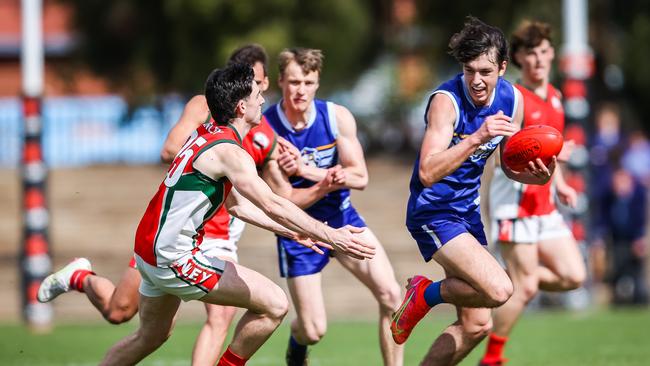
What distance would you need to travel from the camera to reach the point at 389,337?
721cm

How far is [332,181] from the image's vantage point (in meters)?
7.15

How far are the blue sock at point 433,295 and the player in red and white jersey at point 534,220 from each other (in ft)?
5.64

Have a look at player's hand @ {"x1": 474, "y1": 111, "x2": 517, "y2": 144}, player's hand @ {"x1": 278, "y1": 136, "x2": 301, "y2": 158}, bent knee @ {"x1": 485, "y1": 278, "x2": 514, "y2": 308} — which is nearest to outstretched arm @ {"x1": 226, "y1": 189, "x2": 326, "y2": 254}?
player's hand @ {"x1": 278, "y1": 136, "x2": 301, "y2": 158}

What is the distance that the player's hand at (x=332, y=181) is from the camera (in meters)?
7.14

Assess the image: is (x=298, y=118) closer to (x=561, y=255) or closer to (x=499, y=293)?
(x=499, y=293)

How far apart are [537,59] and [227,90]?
10.2 feet

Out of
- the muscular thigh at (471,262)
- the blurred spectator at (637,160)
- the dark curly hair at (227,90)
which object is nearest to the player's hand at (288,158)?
the dark curly hair at (227,90)

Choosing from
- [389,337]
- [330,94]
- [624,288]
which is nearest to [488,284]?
[389,337]

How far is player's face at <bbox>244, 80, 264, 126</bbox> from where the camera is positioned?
19.9 ft

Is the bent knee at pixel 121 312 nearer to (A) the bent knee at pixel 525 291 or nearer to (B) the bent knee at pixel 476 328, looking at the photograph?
(B) the bent knee at pixel 476 328

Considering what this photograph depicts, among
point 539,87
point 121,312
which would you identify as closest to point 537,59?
point 539,87

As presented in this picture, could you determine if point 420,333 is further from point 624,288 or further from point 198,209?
point 198,209

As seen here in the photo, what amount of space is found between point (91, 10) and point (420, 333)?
40.3 feet

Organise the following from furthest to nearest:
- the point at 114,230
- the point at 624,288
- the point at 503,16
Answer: the point at 503,16, the point at 114,230, the point at 624,288
